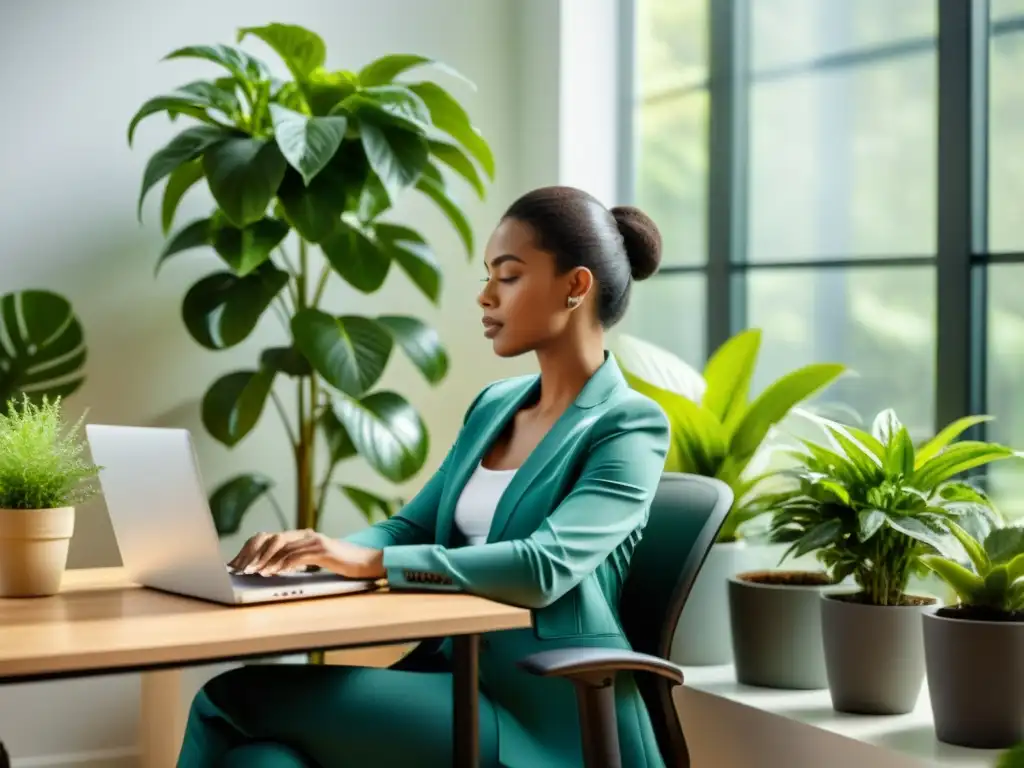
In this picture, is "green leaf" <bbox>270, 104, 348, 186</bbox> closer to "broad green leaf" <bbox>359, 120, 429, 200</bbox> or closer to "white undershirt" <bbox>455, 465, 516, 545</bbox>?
"broad green leaf" <bbox>359, 120, 429, 200</bbox>

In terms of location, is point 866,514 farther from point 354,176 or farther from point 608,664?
point 354,176

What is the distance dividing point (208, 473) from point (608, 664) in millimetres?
2257

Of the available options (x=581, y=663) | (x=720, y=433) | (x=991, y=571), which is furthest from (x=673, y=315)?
(x=581, y=663)

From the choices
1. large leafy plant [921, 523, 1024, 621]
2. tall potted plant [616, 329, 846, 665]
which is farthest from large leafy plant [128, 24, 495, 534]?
large leafy plant [921, 523, 1024, 621]

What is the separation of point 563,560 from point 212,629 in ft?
1.67

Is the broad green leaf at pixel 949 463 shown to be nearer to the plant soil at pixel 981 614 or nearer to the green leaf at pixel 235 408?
the plant soil at pixel 981 614

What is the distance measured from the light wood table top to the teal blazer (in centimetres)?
6

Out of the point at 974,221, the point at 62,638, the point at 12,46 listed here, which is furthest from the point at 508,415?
the point at 12,46

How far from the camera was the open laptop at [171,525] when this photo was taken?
1.89m

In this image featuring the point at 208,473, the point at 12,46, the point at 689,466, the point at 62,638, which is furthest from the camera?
the point at 208,473

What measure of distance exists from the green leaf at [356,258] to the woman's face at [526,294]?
114 centimetres

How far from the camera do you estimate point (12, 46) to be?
11.7 feet

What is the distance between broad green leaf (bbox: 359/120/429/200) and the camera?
314 centimetres

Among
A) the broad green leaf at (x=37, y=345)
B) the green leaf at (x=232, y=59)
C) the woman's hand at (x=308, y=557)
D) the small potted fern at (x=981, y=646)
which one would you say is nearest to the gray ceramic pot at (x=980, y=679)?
the small potted fern at (x=981, y=646)
